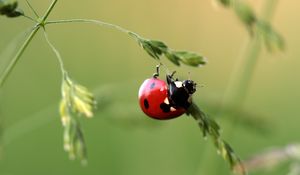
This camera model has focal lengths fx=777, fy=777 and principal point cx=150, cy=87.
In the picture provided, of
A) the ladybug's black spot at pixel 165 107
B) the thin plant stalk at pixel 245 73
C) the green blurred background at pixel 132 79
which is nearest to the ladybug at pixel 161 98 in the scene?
the ladybug's black spot at pixel 165 107

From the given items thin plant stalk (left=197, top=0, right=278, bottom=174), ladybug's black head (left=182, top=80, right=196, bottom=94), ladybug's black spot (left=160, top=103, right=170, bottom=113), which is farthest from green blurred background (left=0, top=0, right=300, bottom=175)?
ladybug's black spot (left=160, top=103, right=170, bottom=113)

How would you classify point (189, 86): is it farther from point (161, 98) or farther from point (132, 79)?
point (132, 79)

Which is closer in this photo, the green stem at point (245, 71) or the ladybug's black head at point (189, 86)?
the ladybug's black head at point (189, 86)

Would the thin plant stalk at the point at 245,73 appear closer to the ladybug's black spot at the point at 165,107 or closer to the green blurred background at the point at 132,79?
the green blurred background at the point at 132,79

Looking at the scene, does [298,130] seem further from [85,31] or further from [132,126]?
[132,126]

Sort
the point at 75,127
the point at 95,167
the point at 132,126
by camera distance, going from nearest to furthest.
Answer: the point at 75,127
the point at 132,126
the point at 95,167

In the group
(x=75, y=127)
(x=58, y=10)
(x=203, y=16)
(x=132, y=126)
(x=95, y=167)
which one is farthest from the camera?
(x=58, y=10)

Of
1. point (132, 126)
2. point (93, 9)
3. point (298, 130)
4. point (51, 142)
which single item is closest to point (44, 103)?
point (51, 142)

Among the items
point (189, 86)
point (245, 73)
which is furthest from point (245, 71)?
point (189, 86)

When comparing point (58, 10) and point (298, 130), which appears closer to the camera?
point (298, 130)
